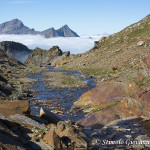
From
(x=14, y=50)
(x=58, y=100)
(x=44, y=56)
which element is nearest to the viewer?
(x=58, y=100)

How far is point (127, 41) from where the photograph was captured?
67000 mm

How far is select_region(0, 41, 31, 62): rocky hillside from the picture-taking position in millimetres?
171625

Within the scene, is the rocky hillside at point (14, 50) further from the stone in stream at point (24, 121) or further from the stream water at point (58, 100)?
the stone in stream at point (24, 121)

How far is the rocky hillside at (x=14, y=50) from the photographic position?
172m

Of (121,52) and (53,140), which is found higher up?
(121,52)

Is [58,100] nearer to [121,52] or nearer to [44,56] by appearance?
[121,52]

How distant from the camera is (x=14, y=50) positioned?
586 ft

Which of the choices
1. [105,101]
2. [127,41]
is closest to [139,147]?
[105,101]

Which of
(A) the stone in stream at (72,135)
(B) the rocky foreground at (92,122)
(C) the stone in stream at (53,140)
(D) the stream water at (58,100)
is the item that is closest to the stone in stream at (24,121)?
(B) the rocky foreground at (92,122)

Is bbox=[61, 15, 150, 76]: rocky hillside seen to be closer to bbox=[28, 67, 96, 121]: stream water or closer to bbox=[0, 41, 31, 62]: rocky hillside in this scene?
bbox=[28, 67, 96, 121]: stream water

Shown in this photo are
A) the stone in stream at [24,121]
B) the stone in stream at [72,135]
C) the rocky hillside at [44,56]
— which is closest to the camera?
the stone in stream at [72,135]

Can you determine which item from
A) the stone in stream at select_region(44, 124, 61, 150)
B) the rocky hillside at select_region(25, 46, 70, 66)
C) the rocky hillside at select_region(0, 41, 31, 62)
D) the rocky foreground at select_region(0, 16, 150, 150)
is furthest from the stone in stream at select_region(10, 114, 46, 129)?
the rocky hillside at select_region(0, 41, 31, 62)

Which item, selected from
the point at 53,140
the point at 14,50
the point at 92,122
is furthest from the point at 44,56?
the point at 53,140

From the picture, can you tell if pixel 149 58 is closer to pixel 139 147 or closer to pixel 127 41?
pixel 139 147
